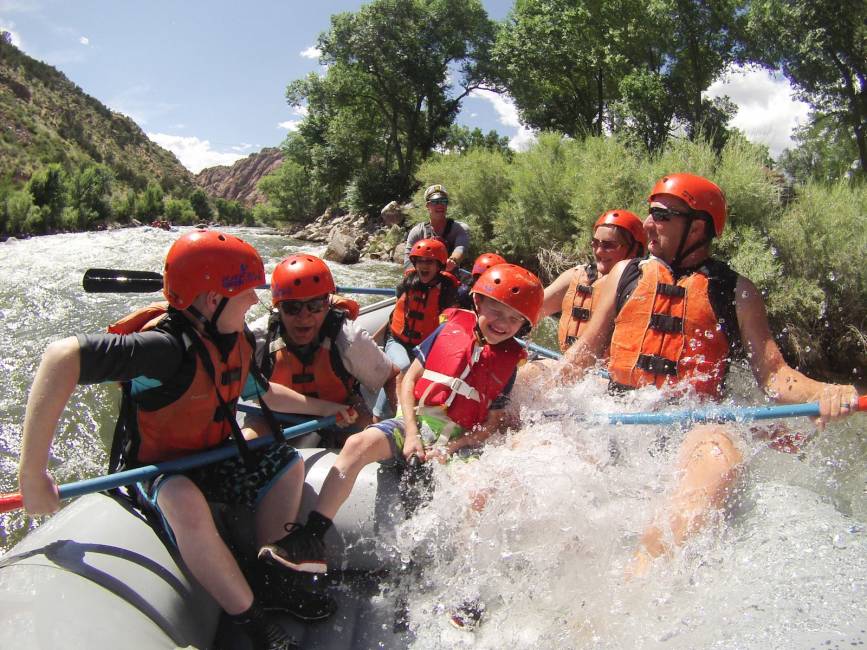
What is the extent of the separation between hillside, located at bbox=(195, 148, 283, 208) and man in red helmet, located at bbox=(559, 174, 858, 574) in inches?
6810

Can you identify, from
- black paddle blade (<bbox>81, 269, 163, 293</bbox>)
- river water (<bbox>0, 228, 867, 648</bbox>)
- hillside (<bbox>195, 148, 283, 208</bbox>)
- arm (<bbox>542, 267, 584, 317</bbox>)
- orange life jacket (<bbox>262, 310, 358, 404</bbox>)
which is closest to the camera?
river water (<bbox>0, 228, 867, 648</bbox>)

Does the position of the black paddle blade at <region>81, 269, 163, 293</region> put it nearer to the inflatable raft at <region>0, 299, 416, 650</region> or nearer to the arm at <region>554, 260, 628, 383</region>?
the inflatable raft at <region>0, 299, 416, 650</region>

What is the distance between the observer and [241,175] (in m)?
176

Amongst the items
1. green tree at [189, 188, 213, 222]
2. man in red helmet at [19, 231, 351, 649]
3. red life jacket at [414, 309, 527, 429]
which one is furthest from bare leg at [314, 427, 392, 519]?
green tree at [189, 188, 213, 222]

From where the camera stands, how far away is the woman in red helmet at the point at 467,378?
2398 mm

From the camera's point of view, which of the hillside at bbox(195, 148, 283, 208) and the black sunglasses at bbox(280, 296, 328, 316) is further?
the hillside at bbox(195, 148, 283, 208)

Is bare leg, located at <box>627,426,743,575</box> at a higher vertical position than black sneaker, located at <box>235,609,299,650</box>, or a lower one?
higher

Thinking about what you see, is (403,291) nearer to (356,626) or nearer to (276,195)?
(356,626)

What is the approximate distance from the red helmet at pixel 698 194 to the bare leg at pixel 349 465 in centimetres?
167

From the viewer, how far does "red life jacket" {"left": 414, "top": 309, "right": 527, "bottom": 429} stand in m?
2.52

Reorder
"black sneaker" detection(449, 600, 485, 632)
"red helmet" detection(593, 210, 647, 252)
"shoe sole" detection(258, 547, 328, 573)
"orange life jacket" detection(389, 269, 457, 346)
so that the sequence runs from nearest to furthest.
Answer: "shoe sole" detection(258, 547, 328, 573) → "black sneaker" detection(449, 600, 485, 632) → "red helmet" detection(593, 210, 647, 252) → "orange life jacket" detection(389, 269, 457, 346)

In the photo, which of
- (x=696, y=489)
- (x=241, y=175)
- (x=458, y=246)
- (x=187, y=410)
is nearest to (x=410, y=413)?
(x=187, y=410)

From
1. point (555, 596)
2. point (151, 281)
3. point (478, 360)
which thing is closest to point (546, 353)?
point (478, 360)

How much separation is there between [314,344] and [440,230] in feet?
9.66
